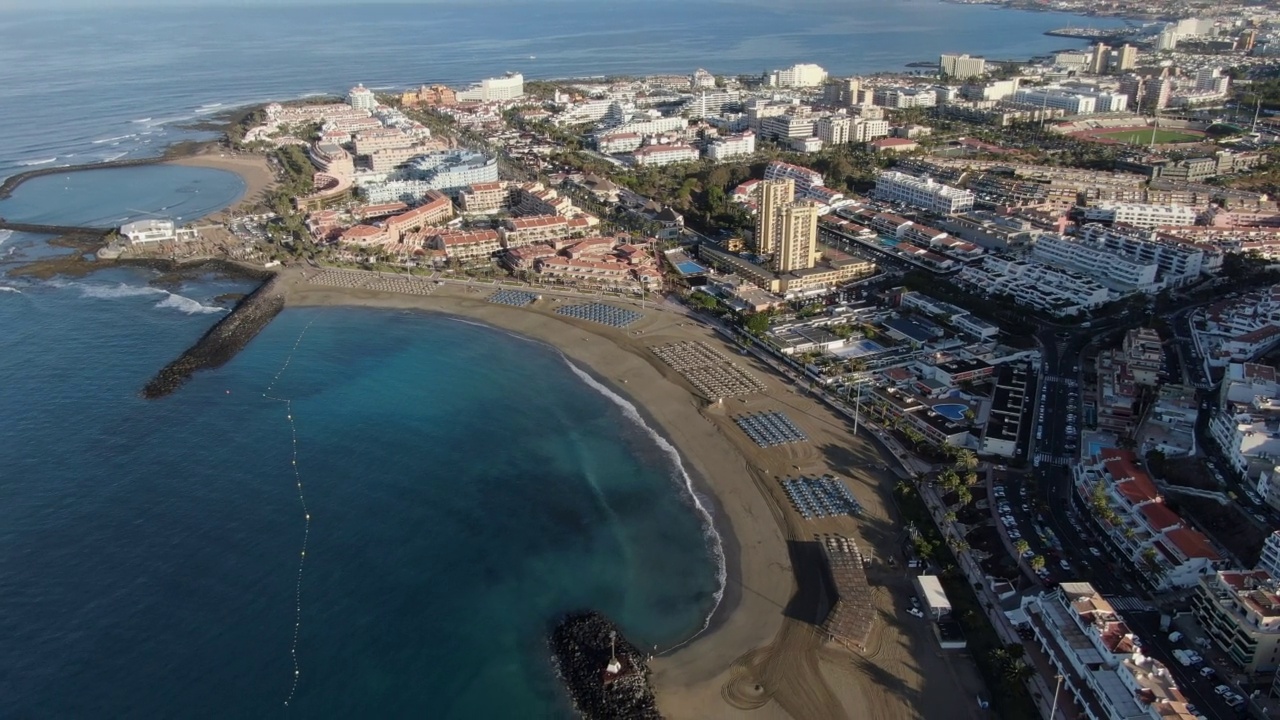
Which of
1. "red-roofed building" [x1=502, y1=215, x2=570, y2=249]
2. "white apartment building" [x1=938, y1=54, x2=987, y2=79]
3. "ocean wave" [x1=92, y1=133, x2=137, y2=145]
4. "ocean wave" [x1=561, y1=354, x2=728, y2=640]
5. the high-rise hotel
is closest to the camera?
"ocean wave" [x1=561, y1=354, x2=728, y2=640]

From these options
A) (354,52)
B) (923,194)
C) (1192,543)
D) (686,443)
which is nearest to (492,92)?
(923,194)

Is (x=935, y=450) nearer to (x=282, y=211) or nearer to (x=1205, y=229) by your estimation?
(x=1205, y=229)

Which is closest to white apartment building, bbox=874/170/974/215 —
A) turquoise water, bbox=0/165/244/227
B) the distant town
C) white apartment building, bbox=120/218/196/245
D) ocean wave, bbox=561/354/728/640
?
the distant town

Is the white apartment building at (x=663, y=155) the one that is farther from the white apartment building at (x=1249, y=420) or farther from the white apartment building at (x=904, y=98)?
the white apartment building at (x=1249, y=420)

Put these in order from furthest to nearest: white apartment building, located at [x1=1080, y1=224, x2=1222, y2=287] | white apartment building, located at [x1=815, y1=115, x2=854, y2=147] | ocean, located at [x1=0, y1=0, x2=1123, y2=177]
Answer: ocean, located at [x1=0, y1=0, x2=1123, y2=177] < white apartment building, located at [x1=815, y1=115, x2=854, y2=147] < white apartment building, located at [x1=1080, y1=224, x2=1222, y2=287]

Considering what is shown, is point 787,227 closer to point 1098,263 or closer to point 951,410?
point 951,410

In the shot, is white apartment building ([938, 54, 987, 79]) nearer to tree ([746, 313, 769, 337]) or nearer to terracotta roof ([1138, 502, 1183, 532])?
tree ([746, 313, 769, 337])

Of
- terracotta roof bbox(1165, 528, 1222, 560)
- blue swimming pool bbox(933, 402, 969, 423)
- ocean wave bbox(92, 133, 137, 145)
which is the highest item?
ocean wave bbox(92, 133, 137, 145)
